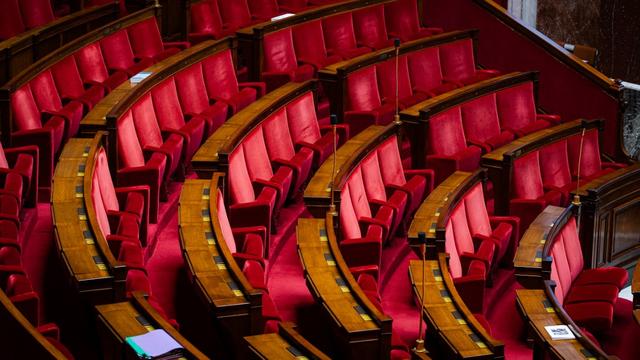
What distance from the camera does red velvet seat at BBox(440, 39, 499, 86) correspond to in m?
1.73

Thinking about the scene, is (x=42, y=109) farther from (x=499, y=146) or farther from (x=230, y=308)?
(x=499, y=146)

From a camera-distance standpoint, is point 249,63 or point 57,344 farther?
point 249,63

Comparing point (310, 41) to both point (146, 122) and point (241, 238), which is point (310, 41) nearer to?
point (146, 122)

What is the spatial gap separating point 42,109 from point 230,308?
1.61 ft

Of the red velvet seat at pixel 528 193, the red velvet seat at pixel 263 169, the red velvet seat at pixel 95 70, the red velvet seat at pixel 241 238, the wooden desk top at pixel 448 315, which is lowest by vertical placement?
the red velvet seat at pixel 528 193

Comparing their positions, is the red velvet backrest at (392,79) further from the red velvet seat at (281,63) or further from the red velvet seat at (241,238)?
the red velvet seat at (241,238)

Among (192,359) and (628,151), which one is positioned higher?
(192,359)

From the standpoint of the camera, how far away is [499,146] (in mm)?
1548

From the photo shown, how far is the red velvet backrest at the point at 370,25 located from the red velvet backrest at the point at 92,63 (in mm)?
447

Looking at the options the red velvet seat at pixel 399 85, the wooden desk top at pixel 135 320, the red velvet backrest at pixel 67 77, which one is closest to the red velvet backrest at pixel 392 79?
the red velvet seat at pixel 399 85

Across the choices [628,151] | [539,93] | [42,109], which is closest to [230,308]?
[42,109]

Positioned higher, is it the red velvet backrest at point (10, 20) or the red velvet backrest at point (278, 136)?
the red velvet backrest at point (10, 20)

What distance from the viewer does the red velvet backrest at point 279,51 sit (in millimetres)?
1599

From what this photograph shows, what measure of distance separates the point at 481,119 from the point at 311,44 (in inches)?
10.7
